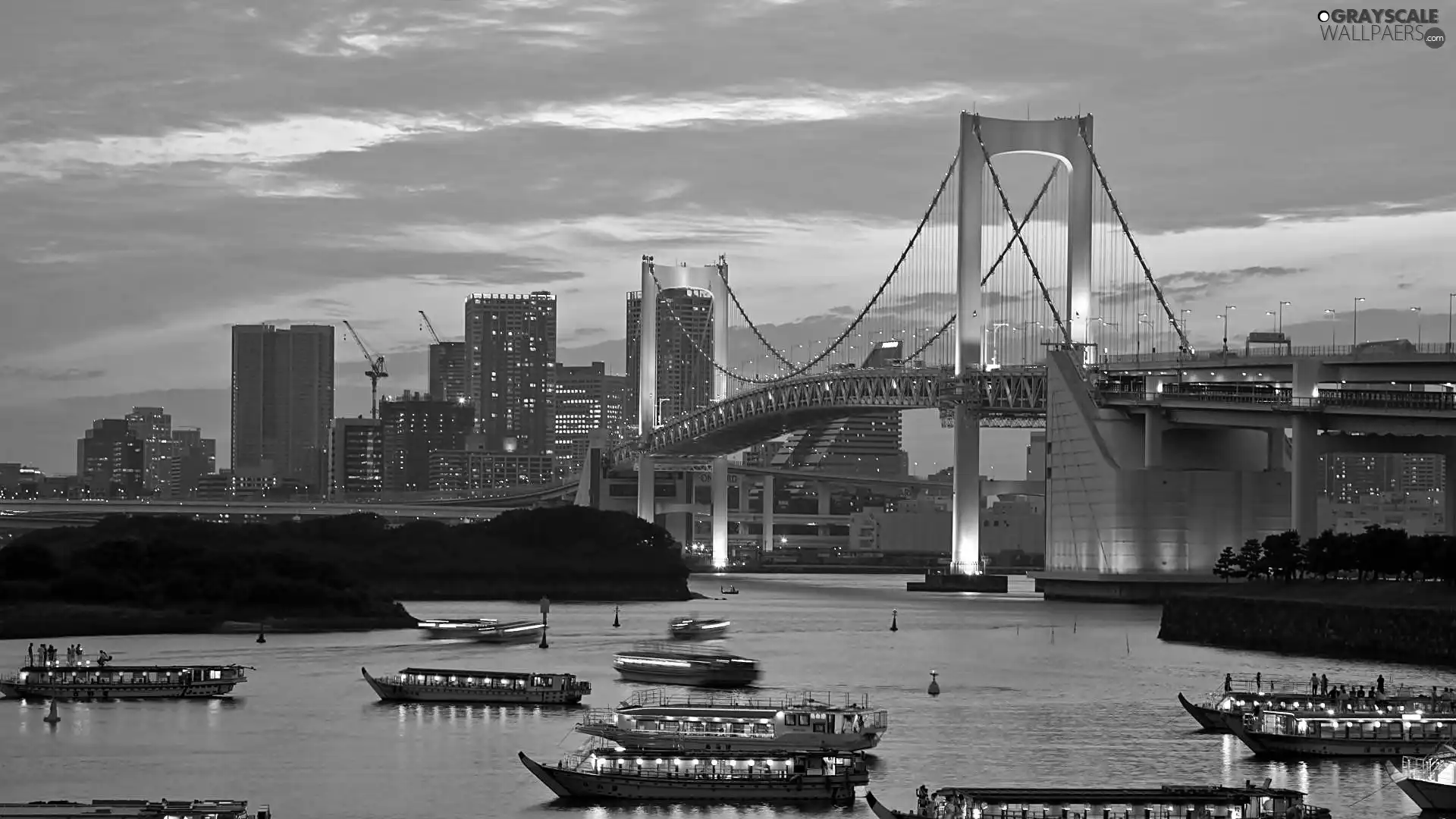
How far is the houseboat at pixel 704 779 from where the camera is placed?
97.1 feet

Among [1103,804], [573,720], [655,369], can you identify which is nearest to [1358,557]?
[573,720]

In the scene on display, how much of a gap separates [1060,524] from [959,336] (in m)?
9.18

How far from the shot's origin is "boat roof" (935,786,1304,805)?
27.0 meters

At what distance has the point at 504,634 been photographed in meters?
57.1

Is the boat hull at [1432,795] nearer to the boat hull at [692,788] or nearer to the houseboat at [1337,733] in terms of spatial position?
the houseboat at [1337,733]

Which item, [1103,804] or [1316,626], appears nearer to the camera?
[1103,804]

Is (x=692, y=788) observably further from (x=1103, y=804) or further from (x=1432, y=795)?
(x=1432, y=795)

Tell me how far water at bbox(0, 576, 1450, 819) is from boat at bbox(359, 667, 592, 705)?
38 cm

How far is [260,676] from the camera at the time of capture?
46125 mm

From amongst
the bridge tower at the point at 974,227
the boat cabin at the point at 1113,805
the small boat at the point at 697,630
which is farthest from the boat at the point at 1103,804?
the bridge tower at the point at 974,227

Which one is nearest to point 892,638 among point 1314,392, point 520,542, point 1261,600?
point 1261,600

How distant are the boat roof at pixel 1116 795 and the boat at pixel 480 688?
1421 cm

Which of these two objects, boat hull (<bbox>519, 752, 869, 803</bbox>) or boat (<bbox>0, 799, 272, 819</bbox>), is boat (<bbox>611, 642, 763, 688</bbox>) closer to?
boat hull (<bbox>519, 752, 869, 803</bbox>)

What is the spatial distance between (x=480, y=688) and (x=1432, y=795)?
58.8 ft
